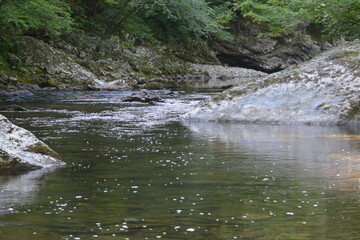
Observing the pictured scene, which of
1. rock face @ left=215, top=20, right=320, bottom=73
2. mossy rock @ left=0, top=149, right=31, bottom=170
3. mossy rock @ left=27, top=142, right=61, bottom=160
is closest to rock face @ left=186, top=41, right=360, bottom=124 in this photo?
mossy rock @ left=27, top=142, right=61, bottom=160

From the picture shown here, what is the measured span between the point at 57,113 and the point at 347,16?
10797 mm

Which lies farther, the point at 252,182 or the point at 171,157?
the point at 171,157

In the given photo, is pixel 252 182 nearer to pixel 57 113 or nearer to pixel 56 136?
pixel 56 136

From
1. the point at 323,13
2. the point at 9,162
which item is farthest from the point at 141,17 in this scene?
the point at 9,162

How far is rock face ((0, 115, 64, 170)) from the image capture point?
7.20m

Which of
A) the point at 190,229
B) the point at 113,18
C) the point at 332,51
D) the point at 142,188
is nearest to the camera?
the point at 190,229

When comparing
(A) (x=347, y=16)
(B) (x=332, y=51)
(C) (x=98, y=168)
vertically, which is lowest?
(C) (x=98, y=168)

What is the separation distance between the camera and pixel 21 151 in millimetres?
7535

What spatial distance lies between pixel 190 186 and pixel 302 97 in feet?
25.5

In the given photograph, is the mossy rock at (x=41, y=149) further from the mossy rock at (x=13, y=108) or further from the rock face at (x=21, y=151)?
the mossy rock at (x=13, y=108)

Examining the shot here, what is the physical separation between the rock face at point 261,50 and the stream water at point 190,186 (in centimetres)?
3739

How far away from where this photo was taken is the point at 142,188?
19.5 feet

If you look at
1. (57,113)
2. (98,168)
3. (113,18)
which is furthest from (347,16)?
(113,18)

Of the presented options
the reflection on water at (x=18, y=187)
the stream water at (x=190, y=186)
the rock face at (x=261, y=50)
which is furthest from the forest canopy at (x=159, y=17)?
the reflection on water at (x=18, y=187)
